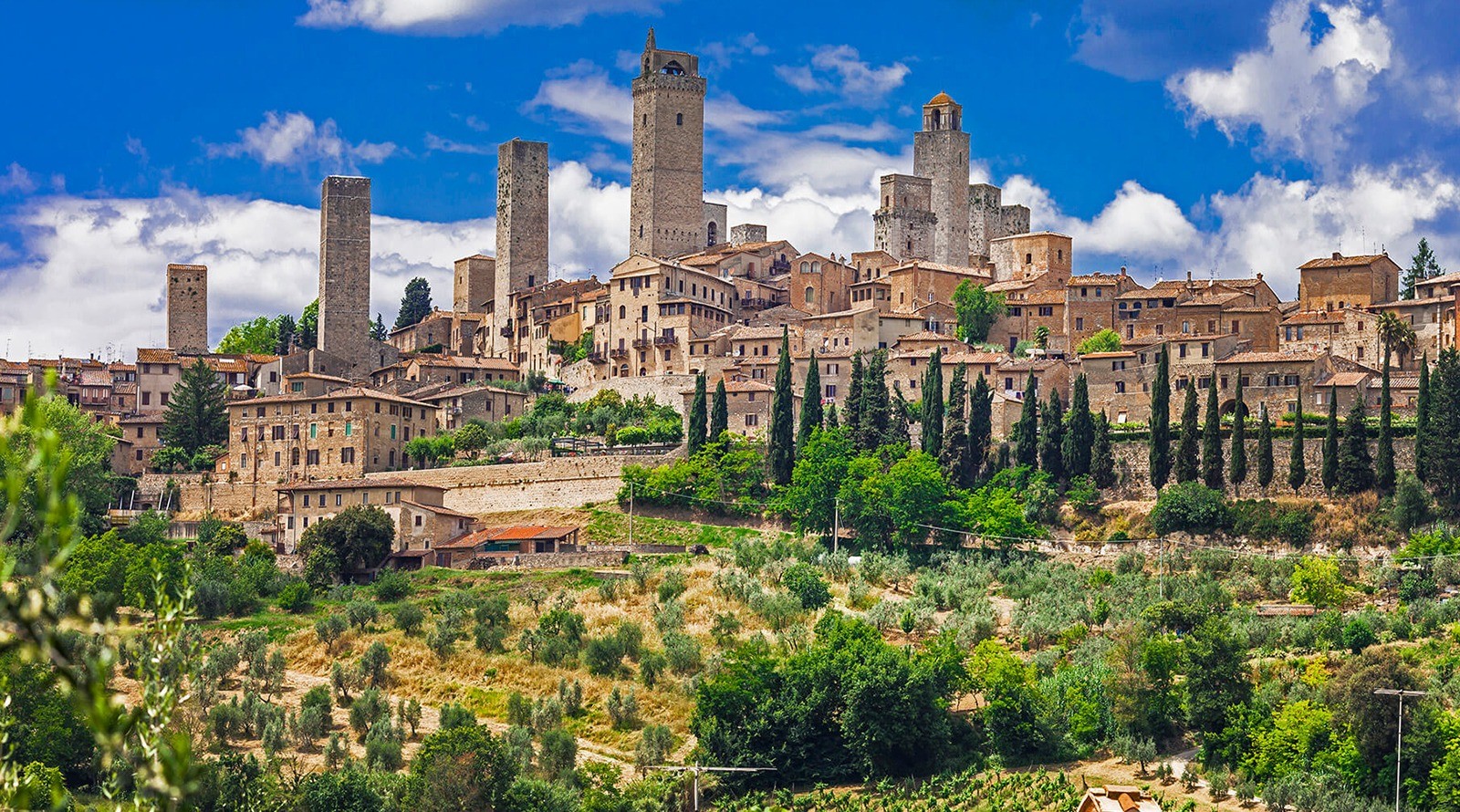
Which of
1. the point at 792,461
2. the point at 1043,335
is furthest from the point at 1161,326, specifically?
the point at 792,461

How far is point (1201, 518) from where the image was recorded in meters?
60.9

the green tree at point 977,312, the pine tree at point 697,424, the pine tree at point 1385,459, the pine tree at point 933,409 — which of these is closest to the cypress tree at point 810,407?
the pine tree at point 697,424

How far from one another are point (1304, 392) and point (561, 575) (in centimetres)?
2811

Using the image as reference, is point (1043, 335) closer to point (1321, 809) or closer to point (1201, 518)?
point (1201, 518)

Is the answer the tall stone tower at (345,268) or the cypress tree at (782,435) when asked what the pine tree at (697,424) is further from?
the tall stone tower at (345,268)

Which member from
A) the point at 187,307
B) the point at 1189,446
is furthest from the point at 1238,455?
the point at 187,307

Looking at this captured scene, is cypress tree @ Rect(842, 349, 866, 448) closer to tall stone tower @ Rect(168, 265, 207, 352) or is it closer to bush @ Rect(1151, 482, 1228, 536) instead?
bush @ Rect(1151, 482, 1228, 536)

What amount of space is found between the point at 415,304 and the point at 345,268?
45.3ft

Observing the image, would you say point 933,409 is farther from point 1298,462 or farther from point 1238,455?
point 1298,462

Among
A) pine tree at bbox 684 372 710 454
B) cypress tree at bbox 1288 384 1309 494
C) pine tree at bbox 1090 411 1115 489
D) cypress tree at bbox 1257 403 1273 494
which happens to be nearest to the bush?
cypress tree at bbox 1257 403 1273 494

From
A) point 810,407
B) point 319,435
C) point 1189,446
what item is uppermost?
point 810,407

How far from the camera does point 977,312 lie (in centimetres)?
8619

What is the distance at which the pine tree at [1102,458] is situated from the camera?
215 feet

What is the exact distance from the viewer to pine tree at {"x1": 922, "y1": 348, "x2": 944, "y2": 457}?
2692 inches
